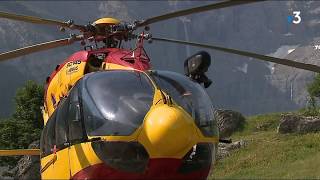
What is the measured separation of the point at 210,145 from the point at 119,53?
3153 millimetres

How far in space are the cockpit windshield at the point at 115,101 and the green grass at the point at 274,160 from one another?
23.2 ft

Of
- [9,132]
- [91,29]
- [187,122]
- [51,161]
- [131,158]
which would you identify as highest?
[91,29]

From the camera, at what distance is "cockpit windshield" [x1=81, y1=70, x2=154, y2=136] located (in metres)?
9.40

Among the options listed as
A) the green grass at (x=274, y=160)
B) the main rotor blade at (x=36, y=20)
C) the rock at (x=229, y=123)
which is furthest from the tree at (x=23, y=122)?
the main rotor blade at (x=36, y=20)

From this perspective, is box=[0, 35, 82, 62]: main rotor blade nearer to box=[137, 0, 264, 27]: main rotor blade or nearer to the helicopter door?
box=[137, 0, 264, 27]: main rotor blade

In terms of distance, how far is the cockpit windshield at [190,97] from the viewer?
9.92 m

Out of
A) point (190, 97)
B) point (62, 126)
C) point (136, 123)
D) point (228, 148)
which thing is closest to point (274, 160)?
point (228, 148)

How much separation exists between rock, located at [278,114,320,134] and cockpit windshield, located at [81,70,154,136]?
62.3 feet

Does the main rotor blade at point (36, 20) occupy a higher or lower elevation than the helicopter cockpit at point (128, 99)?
higher

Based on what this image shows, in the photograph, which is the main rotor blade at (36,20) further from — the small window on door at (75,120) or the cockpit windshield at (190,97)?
the cockpit windshield at (190,97)

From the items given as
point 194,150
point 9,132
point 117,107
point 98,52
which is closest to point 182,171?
point 194,150

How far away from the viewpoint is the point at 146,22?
1159cm

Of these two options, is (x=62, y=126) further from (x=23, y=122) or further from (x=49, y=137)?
(x=23, y=122)

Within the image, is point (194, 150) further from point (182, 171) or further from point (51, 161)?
point (51, 161)
